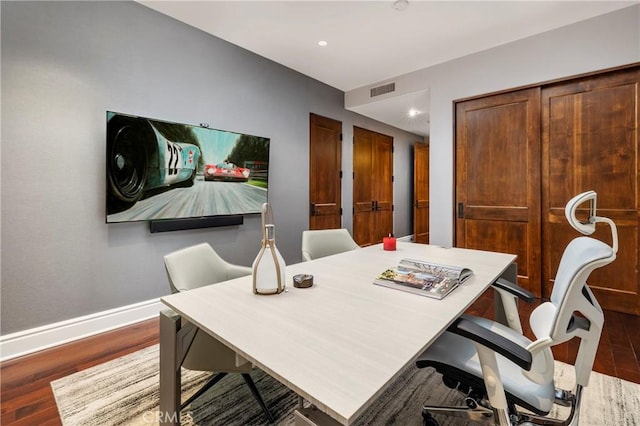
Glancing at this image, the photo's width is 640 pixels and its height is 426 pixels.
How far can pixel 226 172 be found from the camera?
3176mm

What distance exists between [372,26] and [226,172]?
2.09 metres

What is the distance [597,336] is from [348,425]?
1.02m

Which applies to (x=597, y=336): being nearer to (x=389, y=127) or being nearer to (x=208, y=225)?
(x=208, y=225)

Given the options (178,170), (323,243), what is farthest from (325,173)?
(178,170)

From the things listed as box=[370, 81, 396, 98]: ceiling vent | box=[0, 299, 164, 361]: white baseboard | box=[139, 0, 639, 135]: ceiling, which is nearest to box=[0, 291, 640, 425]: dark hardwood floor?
box=[0, 299, 164, 361]: white baseboard

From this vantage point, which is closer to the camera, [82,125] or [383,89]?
[82,125]

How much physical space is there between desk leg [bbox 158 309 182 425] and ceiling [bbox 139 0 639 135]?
2677mm

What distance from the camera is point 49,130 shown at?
223 centimetres

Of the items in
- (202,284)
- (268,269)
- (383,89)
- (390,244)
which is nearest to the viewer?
(268,269)

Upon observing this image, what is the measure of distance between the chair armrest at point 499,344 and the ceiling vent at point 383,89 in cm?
391

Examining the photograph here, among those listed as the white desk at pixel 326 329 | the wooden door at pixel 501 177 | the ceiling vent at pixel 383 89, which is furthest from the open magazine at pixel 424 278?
the ceiling vent at pixel 383 89

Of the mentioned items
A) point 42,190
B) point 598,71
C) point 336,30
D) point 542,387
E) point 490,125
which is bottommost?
point 542,387

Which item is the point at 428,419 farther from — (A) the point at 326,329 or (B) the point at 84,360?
(B) the point at 84,360

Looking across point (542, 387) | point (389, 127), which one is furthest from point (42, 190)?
point (389, 127)
